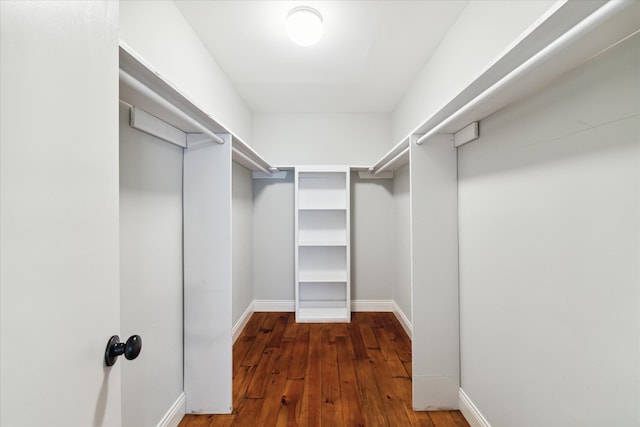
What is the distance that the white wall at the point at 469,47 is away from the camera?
1.13m

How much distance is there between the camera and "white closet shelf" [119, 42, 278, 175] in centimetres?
79

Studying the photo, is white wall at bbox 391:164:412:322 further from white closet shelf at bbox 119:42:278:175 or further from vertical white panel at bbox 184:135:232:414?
white closet shelf at bbox 119:42:278:175

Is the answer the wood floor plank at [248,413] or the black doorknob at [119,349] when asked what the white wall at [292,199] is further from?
the black doorknob at [119,349]

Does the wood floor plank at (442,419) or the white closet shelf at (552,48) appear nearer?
the white closet shelf at (552,48)

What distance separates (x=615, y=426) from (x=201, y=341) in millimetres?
1730

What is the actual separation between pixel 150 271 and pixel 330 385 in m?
1.38

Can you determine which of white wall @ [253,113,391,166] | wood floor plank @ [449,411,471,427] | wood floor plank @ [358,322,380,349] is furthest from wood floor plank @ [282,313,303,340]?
white wall @ [253,113,391,166]

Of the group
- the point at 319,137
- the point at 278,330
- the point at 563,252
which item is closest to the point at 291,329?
the point at 278,330

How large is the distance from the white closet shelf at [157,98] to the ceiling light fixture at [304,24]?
736 mm

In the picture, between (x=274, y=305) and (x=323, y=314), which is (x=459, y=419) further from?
(x=274, y=305)

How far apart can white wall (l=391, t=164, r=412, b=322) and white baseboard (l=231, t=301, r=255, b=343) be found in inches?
64.6

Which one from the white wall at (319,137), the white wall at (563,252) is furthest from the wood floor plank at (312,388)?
the white wall at (319,137)

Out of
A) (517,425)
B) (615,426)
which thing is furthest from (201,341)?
(615,426)

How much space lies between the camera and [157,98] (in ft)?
3.18
